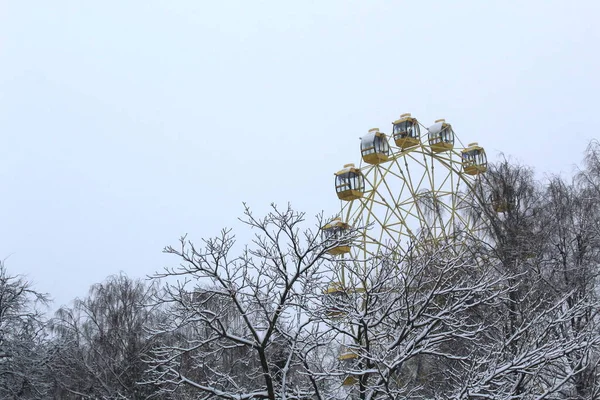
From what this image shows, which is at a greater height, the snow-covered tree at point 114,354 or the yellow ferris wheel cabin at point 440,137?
the yellow ferris wheel cabin at point 440,137

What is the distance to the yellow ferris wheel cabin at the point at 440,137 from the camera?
29.7 metres

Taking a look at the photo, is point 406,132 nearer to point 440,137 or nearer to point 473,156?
point 440,137

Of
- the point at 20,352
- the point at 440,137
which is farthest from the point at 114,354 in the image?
the point at 440,137

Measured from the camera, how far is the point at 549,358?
27.1 ft

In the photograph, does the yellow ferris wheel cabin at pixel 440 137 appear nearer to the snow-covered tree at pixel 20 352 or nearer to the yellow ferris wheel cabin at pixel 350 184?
the yellow ferris wheel cabin at pixel 350 184

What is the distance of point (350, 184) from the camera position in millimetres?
29609

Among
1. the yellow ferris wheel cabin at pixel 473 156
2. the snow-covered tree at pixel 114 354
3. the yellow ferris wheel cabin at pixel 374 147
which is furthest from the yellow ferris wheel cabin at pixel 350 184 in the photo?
the snow-covered tree at pixel 114 354

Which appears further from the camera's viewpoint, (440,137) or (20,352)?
(440,137)

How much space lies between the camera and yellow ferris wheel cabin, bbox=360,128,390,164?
29328 millimetres

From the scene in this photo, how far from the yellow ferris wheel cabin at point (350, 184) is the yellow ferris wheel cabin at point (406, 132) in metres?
2.18

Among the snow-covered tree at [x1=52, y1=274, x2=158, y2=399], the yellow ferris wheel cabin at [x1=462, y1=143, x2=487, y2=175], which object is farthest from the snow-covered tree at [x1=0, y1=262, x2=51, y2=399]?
the yellow ferris wheel cabin at [x1=462, y1=143, x2=487, y2=175]

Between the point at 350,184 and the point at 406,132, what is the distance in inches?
126

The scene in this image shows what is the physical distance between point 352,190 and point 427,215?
3.96 m

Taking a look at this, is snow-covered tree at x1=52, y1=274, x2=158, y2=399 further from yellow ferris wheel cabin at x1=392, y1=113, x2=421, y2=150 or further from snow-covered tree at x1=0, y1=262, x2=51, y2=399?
yellow ferris wheel cabin at x1=392, y1=113, x2=421, y2=150
